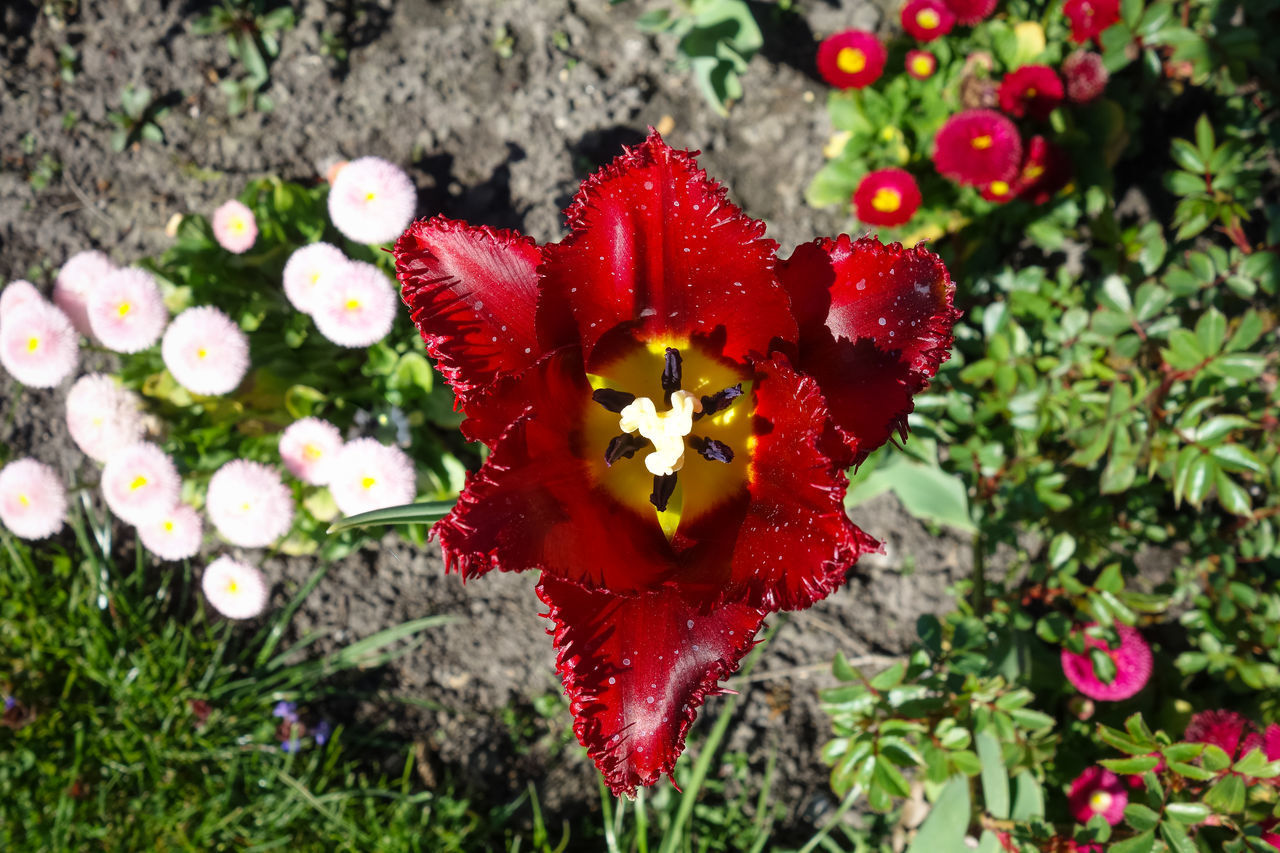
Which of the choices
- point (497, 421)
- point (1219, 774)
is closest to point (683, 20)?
point (497, 421)

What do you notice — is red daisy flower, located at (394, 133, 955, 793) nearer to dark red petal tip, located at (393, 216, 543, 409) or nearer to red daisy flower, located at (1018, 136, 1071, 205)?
dark red petal tip, located at (393, 216, 543, 409)

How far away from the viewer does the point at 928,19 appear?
215 cm

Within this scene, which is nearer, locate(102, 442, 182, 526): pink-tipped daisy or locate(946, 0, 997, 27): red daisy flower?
locate(102, 442, 182, 526): pink-tipped daisy

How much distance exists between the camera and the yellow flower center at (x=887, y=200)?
2.04 meters

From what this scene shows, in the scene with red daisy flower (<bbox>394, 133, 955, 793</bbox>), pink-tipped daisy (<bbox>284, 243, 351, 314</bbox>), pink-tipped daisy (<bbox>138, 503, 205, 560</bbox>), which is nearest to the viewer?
red daisy flower (<bbox>394, 133, 955, 793</bbox>)

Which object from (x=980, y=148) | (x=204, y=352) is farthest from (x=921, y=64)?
(x=204, y=352)

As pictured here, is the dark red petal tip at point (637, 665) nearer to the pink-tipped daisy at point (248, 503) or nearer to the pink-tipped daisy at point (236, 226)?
the pink-tipped daisy at point (248, 503)

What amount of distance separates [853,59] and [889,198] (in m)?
0.43

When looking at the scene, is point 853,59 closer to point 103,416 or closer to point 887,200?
point 887,200

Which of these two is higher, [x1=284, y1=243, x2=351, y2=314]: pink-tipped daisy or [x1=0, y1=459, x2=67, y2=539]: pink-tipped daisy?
[x1=284, y1=243, x2=351, y2=314]: pink-tipped daisy

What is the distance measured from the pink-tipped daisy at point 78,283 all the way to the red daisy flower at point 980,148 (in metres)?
2.24

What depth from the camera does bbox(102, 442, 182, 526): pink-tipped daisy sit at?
6.46ft

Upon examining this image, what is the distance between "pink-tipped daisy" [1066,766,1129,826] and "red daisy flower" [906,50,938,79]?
74.8 inches

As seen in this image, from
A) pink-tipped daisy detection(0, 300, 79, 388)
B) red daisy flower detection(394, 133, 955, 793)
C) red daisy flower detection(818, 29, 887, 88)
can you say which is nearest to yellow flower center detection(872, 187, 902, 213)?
red daisy flower detection(818, 29, 887, 88)
